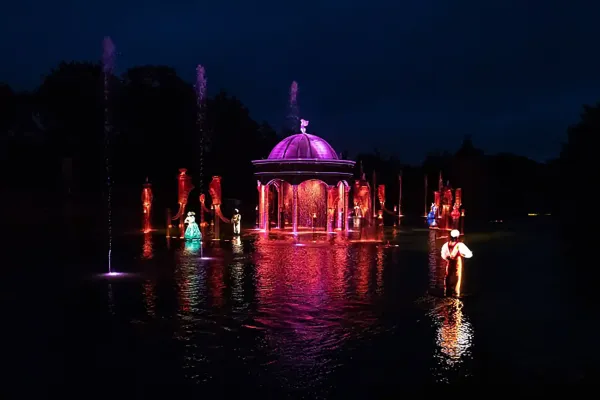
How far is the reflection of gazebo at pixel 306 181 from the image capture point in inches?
1158

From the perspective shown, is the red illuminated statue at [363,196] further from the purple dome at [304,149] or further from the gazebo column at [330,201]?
the purple dome at [304,149]

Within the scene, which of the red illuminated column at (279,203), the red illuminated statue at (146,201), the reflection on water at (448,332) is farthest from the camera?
the red illuminated column at (279,203)

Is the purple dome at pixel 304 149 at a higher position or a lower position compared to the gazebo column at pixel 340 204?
higher

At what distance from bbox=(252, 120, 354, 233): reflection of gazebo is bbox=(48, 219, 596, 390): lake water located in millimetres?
12385

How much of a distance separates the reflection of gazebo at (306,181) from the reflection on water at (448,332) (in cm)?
1617

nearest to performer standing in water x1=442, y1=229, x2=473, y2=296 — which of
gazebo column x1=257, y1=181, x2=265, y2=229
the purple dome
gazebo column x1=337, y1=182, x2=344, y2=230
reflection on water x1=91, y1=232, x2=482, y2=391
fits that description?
reflection on water x1=91, y1=232, x2=482, y2=391

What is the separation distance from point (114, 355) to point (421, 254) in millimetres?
13760
